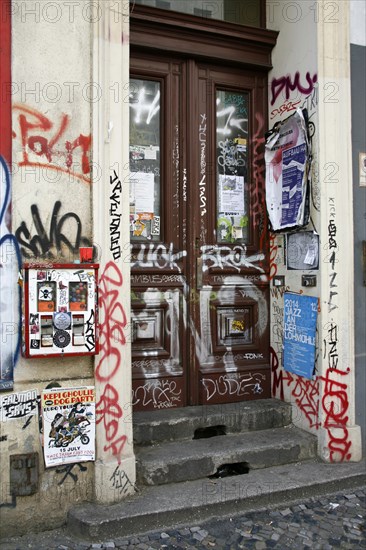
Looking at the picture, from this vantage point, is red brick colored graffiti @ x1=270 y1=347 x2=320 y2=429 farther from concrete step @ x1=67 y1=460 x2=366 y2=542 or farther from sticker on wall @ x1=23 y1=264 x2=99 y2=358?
sticker on wall @ x1=23 y1=264 x2=99 y2=358

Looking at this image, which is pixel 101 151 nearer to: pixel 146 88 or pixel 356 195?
pixel 146 88

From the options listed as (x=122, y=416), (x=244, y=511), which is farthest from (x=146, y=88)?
(x=244, y=511)

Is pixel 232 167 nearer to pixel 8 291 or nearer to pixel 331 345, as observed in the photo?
pixel 331 345

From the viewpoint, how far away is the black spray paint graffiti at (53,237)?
3.34 metres

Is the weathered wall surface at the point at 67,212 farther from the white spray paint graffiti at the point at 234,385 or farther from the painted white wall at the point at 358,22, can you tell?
the painted white wall at the point at 358,22

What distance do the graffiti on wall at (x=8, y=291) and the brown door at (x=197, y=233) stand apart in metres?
1.12

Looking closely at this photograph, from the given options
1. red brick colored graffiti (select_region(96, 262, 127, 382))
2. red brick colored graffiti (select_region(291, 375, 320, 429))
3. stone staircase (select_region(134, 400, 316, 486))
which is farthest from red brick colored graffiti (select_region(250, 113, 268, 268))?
red brick colored graffiti (select_region(96, 262, 127, 382))

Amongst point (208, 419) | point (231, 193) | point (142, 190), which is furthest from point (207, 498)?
point (231, 193)

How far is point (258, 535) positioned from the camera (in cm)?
331

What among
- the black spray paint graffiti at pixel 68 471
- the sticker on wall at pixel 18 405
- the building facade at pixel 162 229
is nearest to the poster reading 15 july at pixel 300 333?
the building facade at pixel 162 229

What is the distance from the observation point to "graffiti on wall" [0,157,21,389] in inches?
129

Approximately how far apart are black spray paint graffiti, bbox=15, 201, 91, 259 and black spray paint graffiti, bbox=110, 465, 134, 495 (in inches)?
59.0

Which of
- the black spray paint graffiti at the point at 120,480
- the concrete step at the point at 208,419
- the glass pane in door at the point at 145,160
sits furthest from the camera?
the glass pane in door at the point at 145,160

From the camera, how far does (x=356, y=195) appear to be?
14.2 ft
